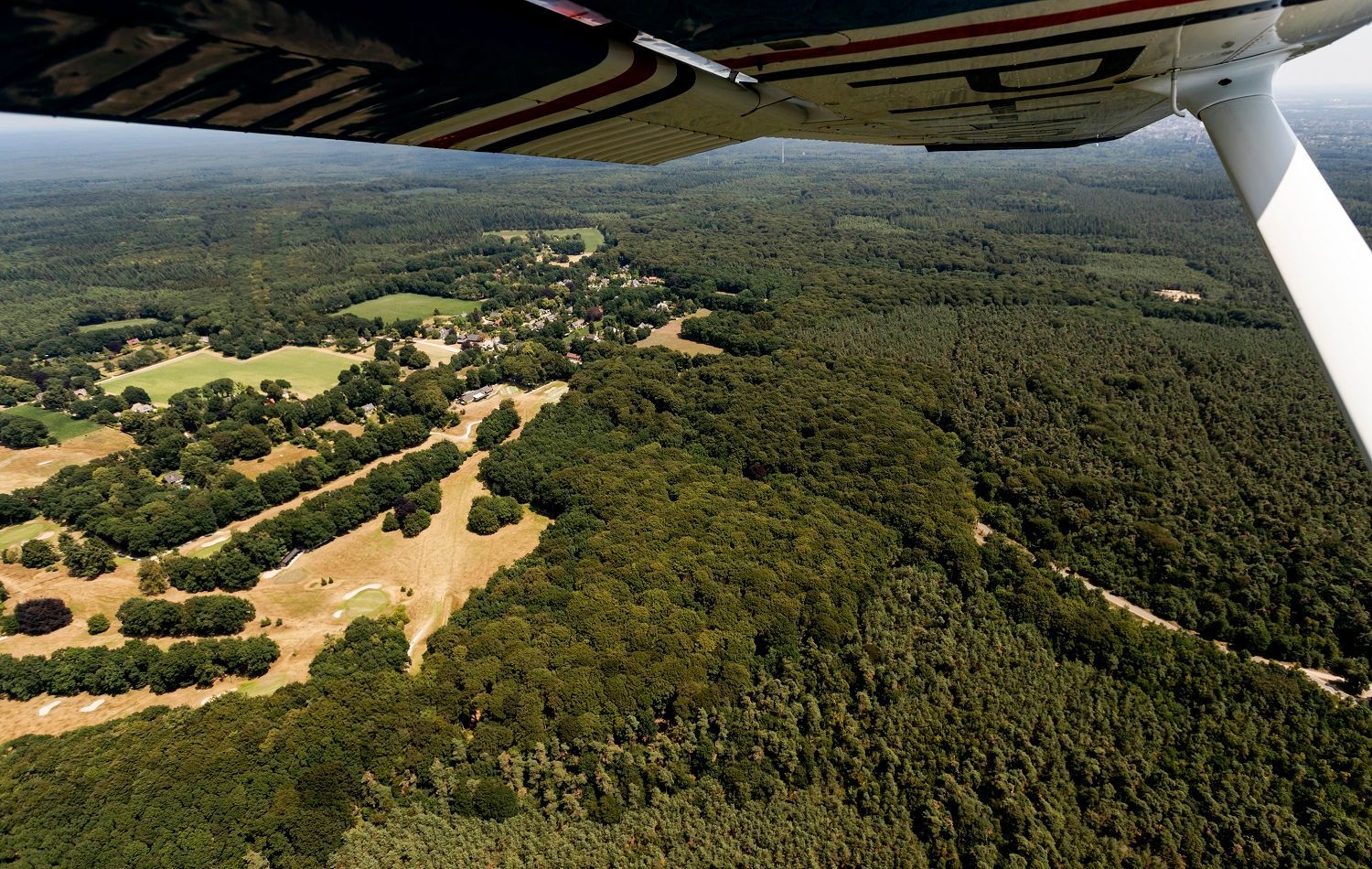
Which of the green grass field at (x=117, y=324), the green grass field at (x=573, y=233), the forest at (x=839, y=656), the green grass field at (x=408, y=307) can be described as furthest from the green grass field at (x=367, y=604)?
the green grass field at (x=573, y=233)

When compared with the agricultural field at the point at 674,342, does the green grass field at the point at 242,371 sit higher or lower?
lower

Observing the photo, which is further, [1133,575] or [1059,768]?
[1133,575]

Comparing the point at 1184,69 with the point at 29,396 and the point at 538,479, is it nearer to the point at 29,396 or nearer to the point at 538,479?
the point at 538,479

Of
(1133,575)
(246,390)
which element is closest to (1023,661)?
(1133,575)

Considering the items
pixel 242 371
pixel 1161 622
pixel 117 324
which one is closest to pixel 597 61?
pixel 1161 622

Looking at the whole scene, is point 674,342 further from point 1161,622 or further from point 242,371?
point 1161,622

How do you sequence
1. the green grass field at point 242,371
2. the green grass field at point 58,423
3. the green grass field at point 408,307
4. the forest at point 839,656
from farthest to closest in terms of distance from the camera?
the green grass field at point 408,307, the green grass field at point 242,371, the green grass field at point 58,423, the forest at point 839,656

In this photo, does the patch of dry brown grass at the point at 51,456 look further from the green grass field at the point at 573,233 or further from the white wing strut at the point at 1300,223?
the green grass field at the point at 573,233

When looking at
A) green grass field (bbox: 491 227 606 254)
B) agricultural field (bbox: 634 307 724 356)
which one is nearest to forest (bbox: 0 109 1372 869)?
agricultural field (bbox: 634 307 724 356)
